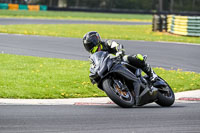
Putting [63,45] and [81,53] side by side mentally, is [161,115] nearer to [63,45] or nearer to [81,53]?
[81,53]

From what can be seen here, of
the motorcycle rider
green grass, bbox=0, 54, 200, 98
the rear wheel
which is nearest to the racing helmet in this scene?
the motorcycle rider

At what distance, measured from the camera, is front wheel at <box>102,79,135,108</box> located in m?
8.60

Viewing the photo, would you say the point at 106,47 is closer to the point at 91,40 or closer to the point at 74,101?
the point at 91,40

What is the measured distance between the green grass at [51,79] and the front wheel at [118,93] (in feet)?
6.34

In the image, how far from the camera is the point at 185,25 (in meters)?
30.8

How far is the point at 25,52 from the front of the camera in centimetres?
1905

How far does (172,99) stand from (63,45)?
1340 centimetres

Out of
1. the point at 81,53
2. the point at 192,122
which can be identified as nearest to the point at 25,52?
the point at 81,53

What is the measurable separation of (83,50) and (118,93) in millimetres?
11976

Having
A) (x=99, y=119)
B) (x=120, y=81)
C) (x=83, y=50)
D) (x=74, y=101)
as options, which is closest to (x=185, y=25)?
(x=83, y=50)

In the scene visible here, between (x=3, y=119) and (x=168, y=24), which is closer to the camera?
(x=3, y=119)

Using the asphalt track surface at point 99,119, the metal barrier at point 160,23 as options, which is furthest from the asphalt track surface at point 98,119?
the metal barrier at point 160,23

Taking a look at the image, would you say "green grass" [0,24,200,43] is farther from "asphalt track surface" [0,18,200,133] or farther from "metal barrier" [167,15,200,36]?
"asphalt track surface" [0,18,200,133]

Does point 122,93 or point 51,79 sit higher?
point 122,93
